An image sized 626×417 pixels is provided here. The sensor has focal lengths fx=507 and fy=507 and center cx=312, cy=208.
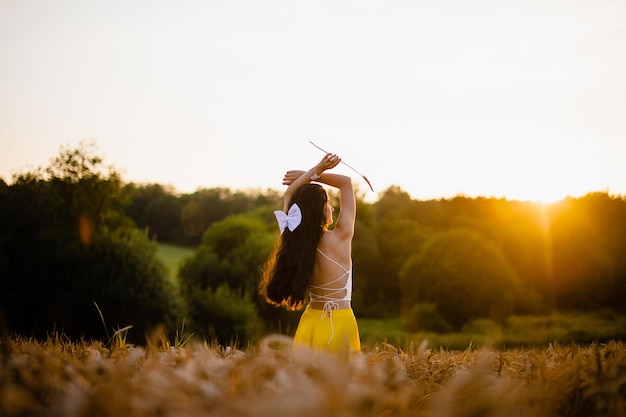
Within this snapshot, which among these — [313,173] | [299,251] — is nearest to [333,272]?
[299,251]

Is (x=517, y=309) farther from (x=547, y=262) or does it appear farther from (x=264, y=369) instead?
(x=264, y=369)

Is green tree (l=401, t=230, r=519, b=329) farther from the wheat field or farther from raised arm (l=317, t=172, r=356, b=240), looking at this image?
the wheat field

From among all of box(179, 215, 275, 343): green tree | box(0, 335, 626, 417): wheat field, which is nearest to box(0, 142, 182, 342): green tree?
box(179, 215, 275, 343): green tree

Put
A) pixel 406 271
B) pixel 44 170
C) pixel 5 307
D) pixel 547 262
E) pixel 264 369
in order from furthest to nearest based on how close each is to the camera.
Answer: pixel 406 271
pixel 547 262
pixel 44 170
pixel 5 307
pixel 264 369

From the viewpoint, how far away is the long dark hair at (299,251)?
16.6ft

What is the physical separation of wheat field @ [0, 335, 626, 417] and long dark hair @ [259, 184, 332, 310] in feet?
7.58

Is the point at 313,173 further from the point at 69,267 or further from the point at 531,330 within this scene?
the point at 531,330

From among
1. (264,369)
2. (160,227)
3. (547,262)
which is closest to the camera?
(264,369)

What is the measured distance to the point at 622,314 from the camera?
83.8 feet

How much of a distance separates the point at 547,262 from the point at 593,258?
8.59 metres

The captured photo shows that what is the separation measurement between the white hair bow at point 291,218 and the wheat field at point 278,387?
2.49 meters

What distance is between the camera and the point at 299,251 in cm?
511

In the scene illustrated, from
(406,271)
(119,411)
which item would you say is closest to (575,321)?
(406,271)

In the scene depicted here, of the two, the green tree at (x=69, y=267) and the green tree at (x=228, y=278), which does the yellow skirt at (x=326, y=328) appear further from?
the green tree at (x=228, y=278)
